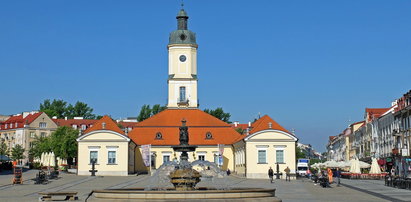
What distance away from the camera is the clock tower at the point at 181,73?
82688 mm

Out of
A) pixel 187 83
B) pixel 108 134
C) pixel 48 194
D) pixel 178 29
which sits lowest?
pixel 48 194

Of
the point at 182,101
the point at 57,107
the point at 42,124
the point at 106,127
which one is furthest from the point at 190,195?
the point at 57,107

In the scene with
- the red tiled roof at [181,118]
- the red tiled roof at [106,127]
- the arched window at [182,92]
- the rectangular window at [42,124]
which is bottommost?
the red tiled roof at [106,127]

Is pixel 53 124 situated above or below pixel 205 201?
above

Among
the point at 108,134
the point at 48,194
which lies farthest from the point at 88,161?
the point at 48,194

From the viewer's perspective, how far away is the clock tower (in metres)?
82.7

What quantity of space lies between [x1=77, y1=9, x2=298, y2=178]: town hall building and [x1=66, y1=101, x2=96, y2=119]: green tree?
61308 millimetres

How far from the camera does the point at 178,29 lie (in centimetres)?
8444

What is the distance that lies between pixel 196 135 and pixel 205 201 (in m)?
52.5

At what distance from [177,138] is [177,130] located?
1450mm

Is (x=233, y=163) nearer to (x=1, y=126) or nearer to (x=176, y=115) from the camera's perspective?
(x=176, y=115)

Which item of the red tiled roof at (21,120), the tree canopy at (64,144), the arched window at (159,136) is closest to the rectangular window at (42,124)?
the red tiled roof at (21,120)

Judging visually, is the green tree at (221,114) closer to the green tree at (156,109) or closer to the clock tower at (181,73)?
the green tree at (156,109)

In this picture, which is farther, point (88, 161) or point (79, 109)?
point (79, 109)
